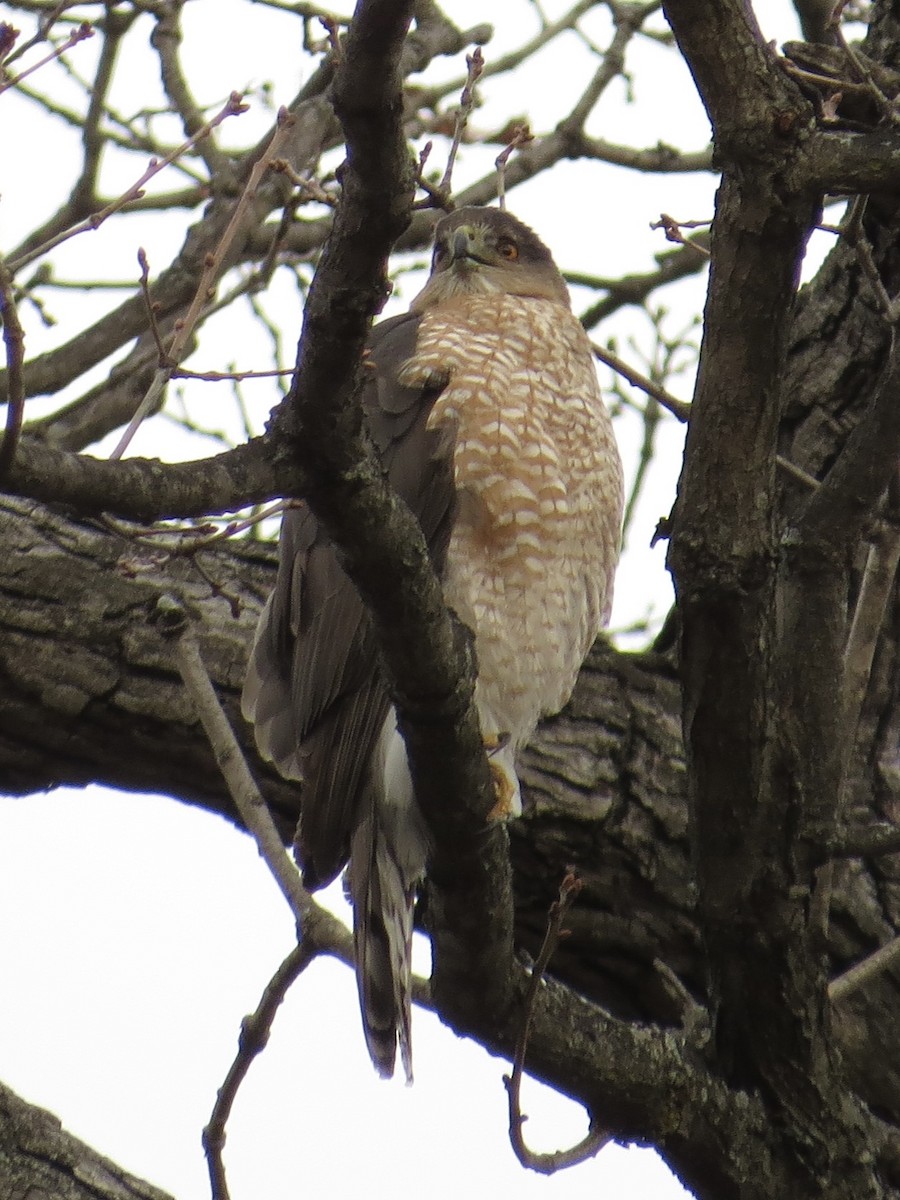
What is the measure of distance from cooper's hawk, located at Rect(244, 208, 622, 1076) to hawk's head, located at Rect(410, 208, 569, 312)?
44 centimetres

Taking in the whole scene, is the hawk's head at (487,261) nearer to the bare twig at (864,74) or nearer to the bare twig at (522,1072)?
the bare twig at (864,74)

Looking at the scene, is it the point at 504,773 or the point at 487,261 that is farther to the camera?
the point at 487,261

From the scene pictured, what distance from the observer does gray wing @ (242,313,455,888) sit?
3359 mm

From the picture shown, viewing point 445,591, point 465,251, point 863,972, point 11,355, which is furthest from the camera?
point 465,251

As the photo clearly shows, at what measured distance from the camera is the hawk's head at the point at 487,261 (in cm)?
462

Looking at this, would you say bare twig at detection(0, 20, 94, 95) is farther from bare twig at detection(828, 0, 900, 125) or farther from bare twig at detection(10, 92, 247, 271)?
bare twig at detection(828, 0, 900, 125)

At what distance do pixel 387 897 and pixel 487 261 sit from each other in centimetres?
207

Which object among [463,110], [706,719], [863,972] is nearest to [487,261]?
[463,110]

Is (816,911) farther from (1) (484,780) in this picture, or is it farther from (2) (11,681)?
(2) (11,681)

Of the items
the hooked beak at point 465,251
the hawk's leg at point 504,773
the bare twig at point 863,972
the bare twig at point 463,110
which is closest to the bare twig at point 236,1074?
the hawk's leg at point 504,773

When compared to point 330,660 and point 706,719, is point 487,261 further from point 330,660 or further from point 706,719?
point 706,719

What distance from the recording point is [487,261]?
473cm

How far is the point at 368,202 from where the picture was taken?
1992 mm

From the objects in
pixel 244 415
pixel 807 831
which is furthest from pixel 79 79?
pixel 807 831
